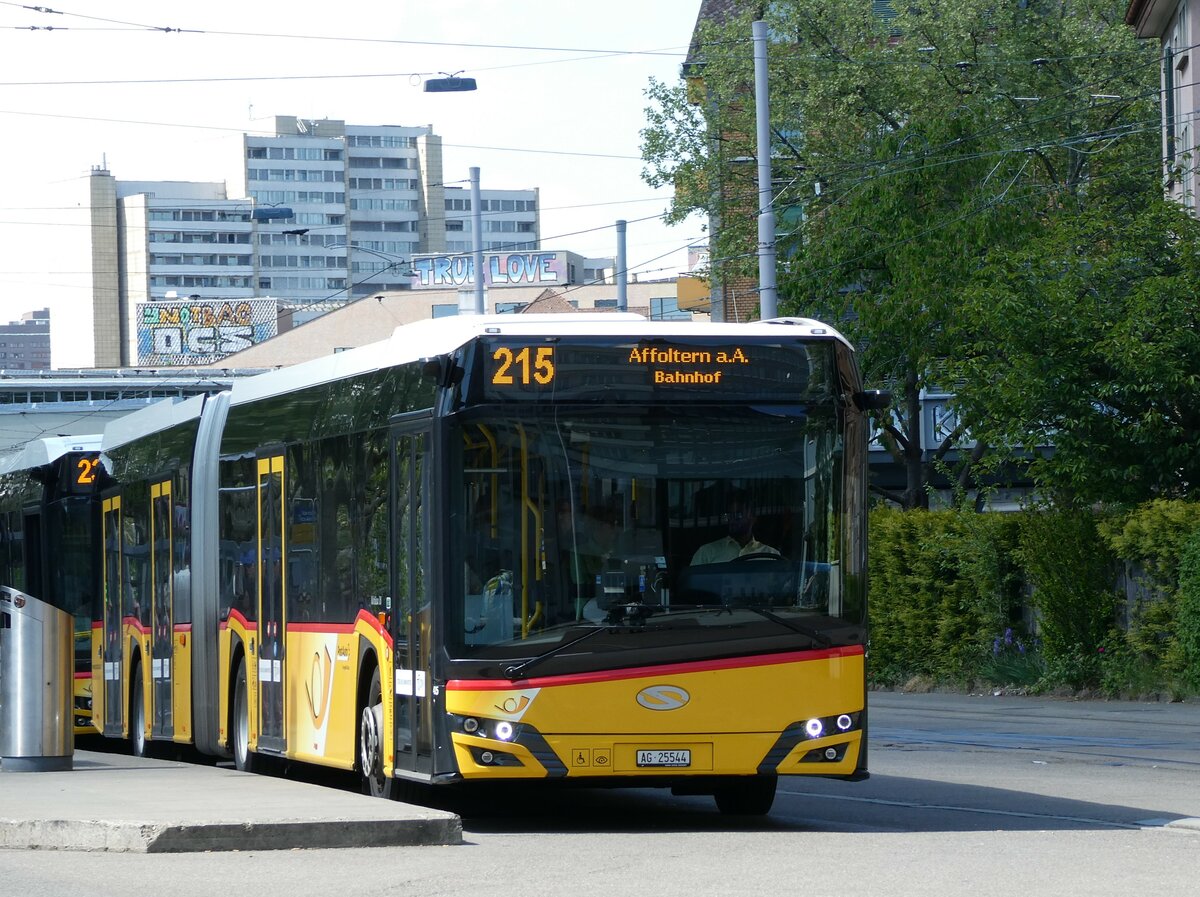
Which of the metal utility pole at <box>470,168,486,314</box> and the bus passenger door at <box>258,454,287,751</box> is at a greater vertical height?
the metal utility pole at <box>470,168,486,314</box>

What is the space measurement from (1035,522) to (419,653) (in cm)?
1515

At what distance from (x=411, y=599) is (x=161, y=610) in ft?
24.2

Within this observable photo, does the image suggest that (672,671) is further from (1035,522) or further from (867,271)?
(867,271)

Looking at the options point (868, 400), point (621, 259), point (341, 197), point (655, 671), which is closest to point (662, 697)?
point (655, 671)

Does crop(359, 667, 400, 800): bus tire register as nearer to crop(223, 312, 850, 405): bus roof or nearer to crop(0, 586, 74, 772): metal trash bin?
crop(223, 312, 850, 405): bus roof

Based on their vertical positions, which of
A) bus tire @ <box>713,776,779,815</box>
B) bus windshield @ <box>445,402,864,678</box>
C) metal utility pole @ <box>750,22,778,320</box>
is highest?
metal utility pole @ <box>750,22,778,320</box>

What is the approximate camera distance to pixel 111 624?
2059 cm

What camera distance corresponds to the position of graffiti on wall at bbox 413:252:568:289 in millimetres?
117625

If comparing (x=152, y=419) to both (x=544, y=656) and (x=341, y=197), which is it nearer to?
(x=544, y=656)

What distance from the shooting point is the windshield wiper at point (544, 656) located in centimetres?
1127

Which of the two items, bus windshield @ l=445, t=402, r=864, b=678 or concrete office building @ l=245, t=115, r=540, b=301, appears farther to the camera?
concrete office building @ l=245, t=115, r=540, b=301

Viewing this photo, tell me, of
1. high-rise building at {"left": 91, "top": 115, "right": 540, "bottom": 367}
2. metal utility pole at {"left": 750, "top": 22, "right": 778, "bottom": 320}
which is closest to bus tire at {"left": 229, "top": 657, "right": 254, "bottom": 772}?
metal utility pole at {"left": 750, "top": 22, "right": 778, "bottom": 320}

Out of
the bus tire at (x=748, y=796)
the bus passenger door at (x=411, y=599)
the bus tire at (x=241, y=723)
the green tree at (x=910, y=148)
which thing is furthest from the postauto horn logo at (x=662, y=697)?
the green tree at (x=910, y=148)

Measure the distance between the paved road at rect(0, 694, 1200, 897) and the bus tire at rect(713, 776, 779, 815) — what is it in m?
0.13
